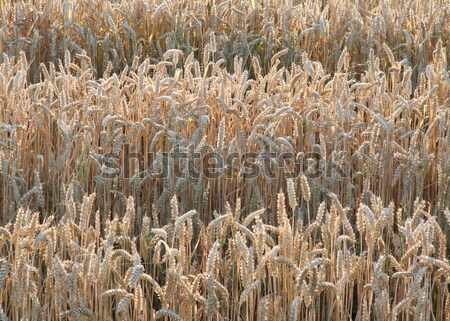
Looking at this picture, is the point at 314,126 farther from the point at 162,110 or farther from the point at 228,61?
the point at 228,61

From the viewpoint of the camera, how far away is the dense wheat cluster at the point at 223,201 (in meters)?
1.94

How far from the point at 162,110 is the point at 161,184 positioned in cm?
29

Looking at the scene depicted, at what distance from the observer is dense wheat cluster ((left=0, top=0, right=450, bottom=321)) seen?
1940 millimetres

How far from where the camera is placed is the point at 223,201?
272cm

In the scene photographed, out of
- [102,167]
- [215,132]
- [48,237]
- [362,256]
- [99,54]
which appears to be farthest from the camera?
[99,54]

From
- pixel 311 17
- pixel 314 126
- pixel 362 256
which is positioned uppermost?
pixel 311 17

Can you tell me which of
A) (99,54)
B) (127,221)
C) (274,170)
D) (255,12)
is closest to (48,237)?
(127,221)

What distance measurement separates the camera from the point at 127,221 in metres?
2.10

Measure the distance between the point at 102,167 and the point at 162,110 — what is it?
40cm

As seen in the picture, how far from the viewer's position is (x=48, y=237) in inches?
76.6

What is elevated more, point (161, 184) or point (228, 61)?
point (228, 61)

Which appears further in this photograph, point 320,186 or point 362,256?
point 320,186

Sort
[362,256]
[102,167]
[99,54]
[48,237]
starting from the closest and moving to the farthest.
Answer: [48,237] → [362,256] → [102,167] → [99,54]

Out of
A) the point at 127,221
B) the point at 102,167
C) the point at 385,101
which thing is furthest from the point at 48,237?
the point at 385,101
